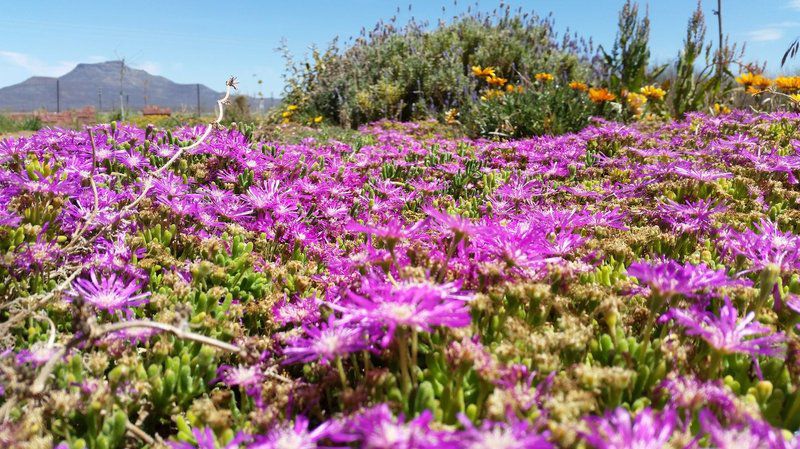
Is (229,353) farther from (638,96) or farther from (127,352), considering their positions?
(638,96)

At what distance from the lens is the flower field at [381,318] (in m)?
1.13

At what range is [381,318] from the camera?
3.86ft

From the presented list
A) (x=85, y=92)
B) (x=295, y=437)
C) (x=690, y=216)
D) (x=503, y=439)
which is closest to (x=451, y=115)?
(x=690, y=216)

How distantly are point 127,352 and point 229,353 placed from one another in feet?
0.88

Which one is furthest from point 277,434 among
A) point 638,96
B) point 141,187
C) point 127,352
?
point 638,96

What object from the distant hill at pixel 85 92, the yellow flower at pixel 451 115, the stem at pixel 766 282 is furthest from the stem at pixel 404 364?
the distant hill at pixel 85 92

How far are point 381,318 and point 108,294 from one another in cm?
97

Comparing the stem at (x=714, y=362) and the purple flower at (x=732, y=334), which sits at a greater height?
the purple flower at (x=732, y=334)

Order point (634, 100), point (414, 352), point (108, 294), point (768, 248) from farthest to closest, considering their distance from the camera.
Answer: point (634, 100) < point (768, 248) < point (108, 294) < point (414, 352)

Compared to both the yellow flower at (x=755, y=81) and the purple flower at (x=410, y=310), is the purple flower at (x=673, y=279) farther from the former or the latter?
the yellow flower at (x=755, y=81)

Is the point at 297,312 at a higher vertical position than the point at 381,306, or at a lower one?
lower

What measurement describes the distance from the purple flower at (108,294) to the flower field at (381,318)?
0.01 metres

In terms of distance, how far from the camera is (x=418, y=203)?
343 centimetres

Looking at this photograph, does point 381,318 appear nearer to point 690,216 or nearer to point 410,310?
point 410,310
